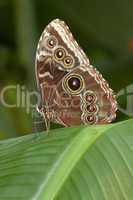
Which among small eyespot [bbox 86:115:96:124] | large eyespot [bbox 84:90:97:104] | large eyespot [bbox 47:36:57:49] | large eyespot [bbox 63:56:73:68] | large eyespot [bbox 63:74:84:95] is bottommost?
small eyespot [bbox 86:115:96:124]

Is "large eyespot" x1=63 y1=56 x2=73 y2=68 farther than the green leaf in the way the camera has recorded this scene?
Yes

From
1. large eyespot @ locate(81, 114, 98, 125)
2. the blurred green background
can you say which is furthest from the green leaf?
the blurred green background

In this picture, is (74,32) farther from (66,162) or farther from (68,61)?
(66,162)

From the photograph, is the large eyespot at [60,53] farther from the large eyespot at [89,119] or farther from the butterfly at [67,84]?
the large eyespot at [89,119]

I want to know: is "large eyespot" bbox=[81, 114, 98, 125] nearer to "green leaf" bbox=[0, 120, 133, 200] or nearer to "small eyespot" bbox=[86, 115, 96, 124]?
"small eyespot" bbox=[86, 115, 96, 124]

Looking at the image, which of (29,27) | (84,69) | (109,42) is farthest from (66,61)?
(109,42)

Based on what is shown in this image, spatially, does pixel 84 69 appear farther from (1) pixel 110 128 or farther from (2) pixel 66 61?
(1) pixel 110 128

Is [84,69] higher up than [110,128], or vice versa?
[84,69]

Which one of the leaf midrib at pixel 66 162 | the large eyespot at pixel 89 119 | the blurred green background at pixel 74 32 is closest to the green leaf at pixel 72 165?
the leaf midrib at pixel 66 162
